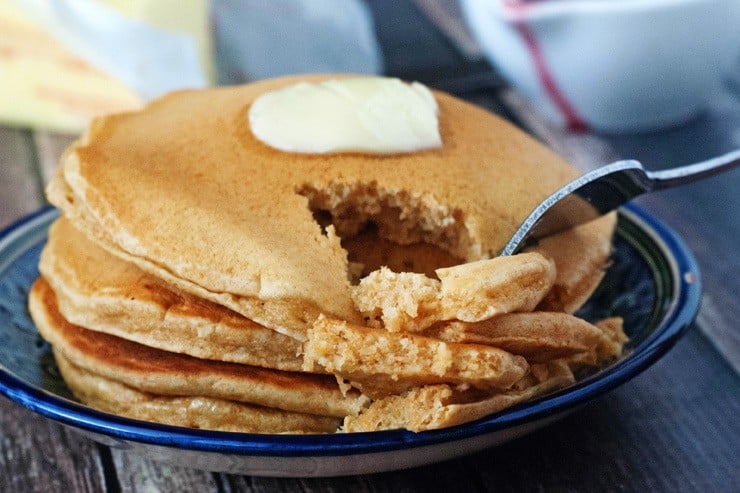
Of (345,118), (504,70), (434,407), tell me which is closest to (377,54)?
(504,70)

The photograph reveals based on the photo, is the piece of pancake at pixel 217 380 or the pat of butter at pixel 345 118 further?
the pat of butter at pixel 345 118

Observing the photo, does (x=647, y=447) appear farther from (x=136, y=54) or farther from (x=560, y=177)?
(x=136, y=54)

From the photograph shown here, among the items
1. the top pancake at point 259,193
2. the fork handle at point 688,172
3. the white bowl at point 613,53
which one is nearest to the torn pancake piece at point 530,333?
the top pancake at point 259,193

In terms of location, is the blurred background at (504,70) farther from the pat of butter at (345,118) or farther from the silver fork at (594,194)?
the pat of butter at (345,118)

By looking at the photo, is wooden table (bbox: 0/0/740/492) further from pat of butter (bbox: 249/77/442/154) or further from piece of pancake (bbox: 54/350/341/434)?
pat of butter (bbox: 249/77/442/154)

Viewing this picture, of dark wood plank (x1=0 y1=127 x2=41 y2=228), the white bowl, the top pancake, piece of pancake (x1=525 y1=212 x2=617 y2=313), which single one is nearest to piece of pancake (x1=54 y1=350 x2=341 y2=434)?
the top pancake

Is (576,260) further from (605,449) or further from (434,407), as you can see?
(434,407)

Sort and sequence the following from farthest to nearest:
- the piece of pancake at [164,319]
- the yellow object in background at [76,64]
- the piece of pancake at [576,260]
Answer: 1. the yellow object in background at [76,64]
2. the piece of pancake at [576,260]
3. the piece of pancake at [164,319]

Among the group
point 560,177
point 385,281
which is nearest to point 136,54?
point 560,177
